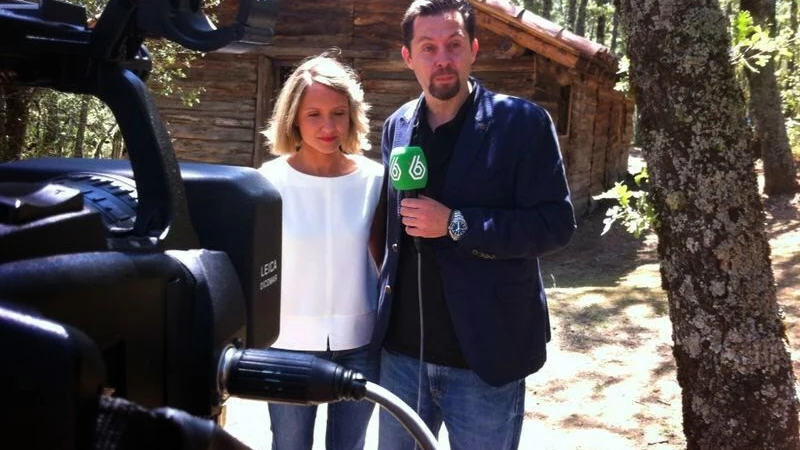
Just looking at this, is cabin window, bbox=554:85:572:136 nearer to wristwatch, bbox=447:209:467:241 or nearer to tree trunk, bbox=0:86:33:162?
tree trunk, bbox=0:86:33:162

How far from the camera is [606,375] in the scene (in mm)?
5059

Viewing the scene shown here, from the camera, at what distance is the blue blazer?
2170 millimetres

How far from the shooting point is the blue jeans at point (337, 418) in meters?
2.49

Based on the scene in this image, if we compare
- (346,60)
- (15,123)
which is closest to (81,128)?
(15,123)

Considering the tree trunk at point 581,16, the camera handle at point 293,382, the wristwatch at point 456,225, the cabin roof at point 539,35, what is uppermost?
the tree trunk at point 581,16

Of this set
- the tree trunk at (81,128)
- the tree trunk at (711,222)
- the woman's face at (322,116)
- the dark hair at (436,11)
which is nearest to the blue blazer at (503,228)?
the dark hair at (436,11)

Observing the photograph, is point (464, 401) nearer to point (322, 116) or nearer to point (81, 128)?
point (322, 116)

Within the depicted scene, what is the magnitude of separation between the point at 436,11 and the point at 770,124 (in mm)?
11903

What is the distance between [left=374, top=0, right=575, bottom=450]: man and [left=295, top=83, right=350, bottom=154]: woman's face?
22 cm

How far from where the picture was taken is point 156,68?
817 cm

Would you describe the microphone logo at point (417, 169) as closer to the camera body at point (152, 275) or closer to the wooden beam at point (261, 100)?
the camera body at point (152, 275)

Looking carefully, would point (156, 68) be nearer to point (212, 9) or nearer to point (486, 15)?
point (212, 9)

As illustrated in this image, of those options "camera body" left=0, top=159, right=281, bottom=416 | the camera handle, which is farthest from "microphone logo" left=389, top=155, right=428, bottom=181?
the camera handle

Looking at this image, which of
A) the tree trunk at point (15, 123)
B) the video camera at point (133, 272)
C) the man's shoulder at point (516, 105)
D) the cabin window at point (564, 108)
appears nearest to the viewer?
the video camera at point (133, 272)
